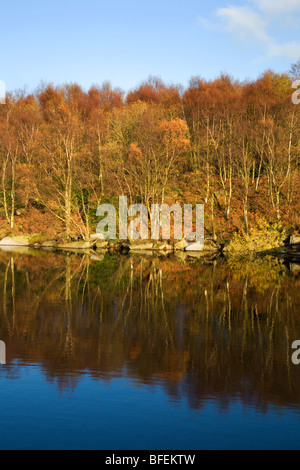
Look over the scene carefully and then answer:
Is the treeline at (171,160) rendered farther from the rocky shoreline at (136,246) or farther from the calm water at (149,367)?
the calm water at (149,367)

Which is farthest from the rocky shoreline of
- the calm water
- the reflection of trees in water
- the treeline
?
the calm water

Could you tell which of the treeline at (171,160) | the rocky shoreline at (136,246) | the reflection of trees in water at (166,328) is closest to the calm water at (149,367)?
the reflection of trees in water at (166,328)

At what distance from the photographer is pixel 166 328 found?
14172mm

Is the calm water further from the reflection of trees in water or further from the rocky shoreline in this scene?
the rocky shoreline

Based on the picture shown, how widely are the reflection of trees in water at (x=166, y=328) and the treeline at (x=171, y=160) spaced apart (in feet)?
52.6

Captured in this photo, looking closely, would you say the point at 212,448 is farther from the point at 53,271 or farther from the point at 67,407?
the point at 53,271

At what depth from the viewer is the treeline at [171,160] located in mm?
40750

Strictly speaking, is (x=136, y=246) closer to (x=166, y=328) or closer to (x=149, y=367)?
(x=166, y=328)

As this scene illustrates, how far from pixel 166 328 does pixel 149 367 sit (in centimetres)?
378

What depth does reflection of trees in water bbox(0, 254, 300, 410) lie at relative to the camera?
9.78m

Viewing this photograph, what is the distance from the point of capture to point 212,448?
23.2 feet

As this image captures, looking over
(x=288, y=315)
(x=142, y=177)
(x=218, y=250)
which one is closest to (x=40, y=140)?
(x=142, y=177)

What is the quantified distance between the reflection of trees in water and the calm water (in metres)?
0.04

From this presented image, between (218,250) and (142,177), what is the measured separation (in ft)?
31.8
